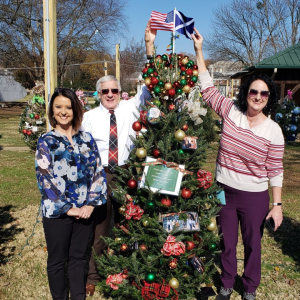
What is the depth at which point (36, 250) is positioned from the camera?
4355 millimetres

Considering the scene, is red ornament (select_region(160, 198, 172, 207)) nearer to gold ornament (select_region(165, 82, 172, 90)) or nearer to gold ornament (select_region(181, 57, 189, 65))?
gold ornament (select_region(165, 82, 172, 90))

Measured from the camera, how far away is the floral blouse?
8.21 feet

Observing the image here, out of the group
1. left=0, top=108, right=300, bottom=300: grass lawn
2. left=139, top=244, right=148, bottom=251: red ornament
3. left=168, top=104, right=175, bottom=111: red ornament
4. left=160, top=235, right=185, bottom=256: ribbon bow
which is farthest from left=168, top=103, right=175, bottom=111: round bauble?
left=139, top=244, right=148, bottom=251: red ornament

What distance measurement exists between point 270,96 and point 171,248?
63.6 inches

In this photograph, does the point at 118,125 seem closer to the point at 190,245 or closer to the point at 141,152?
the point at 141,152

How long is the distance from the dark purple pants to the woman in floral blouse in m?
1.22

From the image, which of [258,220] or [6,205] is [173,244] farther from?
[6,205]

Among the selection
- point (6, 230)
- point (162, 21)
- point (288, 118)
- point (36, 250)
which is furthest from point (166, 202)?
point (288, 118)

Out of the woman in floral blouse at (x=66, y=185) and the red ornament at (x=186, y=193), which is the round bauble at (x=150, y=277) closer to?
the woman in floral blouse at (x=66, y=185)

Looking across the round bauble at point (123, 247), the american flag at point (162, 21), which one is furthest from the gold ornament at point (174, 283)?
the american flag at point (162, 21)

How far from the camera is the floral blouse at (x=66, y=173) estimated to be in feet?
8.21

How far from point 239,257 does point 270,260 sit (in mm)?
419

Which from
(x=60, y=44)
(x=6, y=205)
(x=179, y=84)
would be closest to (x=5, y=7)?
(x=60, y=44)

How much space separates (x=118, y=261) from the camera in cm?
295
